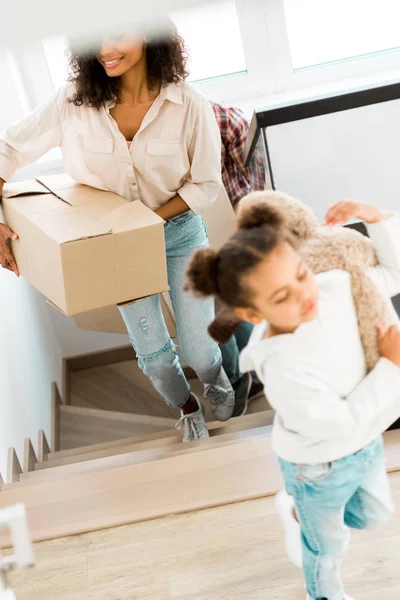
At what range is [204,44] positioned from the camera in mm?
3230

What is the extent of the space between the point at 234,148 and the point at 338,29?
1.30m

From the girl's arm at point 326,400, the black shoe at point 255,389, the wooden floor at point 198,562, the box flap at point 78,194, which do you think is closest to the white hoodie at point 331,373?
the girl's arm at point 326,400

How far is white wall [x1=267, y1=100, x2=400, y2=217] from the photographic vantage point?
1.83m

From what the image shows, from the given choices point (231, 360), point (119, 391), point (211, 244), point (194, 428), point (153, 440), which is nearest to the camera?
point (194, 428)

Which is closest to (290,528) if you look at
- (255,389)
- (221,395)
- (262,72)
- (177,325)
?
(177,325)

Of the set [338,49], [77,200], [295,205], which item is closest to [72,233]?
[77,200]

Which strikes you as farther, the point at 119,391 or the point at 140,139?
the point at 119,391

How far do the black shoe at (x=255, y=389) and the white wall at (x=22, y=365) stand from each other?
828 millimetres

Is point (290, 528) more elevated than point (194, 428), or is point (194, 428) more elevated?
point (290, 528)

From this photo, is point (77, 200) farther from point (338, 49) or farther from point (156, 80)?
point (338, 49)

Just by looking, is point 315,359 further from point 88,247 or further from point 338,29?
point 338,29

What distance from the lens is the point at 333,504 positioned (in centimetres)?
117

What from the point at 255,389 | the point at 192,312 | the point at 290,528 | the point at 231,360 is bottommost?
the point at 255,389

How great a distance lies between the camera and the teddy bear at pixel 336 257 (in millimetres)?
1054
